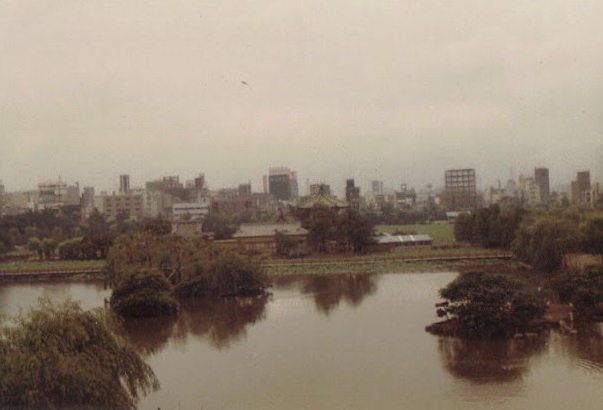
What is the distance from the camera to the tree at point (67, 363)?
8.01 m

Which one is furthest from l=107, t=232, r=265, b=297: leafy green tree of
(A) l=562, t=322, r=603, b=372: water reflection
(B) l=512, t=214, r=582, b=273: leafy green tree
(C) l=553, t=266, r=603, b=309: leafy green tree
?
(A) l=562, t=322, r=603, b=372: water reflection

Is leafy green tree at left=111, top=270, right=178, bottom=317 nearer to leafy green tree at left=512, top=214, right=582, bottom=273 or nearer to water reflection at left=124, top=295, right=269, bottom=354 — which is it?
water reflection at left=124, top=295, right=269, bottom=354

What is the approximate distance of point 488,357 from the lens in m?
12.8

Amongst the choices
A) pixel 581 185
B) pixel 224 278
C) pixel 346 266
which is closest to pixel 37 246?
pixel 346 266

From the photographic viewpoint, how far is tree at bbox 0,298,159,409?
26.3 ft

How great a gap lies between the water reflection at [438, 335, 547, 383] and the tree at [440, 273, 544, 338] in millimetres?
362

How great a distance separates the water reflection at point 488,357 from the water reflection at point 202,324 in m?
4.23

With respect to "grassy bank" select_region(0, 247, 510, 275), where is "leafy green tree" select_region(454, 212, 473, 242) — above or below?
above

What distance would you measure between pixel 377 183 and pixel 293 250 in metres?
113

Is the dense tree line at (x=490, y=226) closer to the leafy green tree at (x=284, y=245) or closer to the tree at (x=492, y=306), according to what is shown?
the leafy green tree at (x=284, y=245)

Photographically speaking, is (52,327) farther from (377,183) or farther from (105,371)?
(377,183)

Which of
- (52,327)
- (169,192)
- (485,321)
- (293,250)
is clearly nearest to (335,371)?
(485,321)

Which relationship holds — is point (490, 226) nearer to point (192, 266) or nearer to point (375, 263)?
point (375, 263)

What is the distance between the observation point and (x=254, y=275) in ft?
71.8
